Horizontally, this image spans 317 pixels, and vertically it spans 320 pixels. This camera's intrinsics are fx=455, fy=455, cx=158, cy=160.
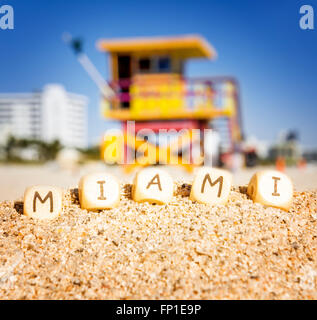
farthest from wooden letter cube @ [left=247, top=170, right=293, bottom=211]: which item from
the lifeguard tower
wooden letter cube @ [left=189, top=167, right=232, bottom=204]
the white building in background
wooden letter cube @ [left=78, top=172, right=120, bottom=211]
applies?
the white building in background

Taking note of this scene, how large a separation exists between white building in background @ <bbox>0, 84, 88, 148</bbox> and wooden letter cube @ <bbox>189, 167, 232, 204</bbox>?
132 m

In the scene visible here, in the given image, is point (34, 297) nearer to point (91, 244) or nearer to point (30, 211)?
point (91, 244)

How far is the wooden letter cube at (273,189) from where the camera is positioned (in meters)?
3.91

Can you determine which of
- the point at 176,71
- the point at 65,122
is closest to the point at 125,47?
the point at 176,71

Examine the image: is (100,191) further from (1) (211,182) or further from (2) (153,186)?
(1) (211,182)

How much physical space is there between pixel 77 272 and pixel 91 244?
322 millimetres

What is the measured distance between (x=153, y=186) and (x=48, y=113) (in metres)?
139

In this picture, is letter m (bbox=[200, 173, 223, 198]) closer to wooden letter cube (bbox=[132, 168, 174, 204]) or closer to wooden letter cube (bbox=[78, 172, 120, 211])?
wooden letter cube (bbox=[132, 168, 174, 204])

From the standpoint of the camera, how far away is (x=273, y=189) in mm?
3934

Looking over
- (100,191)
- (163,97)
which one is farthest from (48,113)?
(100,191)

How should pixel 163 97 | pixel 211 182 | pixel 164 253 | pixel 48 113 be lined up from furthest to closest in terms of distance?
1. pixel 48 113
2. pixel 163 97
3. pixel 211 182
4. pixel 164 253

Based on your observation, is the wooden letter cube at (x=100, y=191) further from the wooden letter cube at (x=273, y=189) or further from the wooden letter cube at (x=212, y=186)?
the wooden letter cube at (x=273, y=189)

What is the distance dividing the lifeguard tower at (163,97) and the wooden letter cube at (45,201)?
8.39m

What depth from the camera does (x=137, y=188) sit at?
13.0ft
